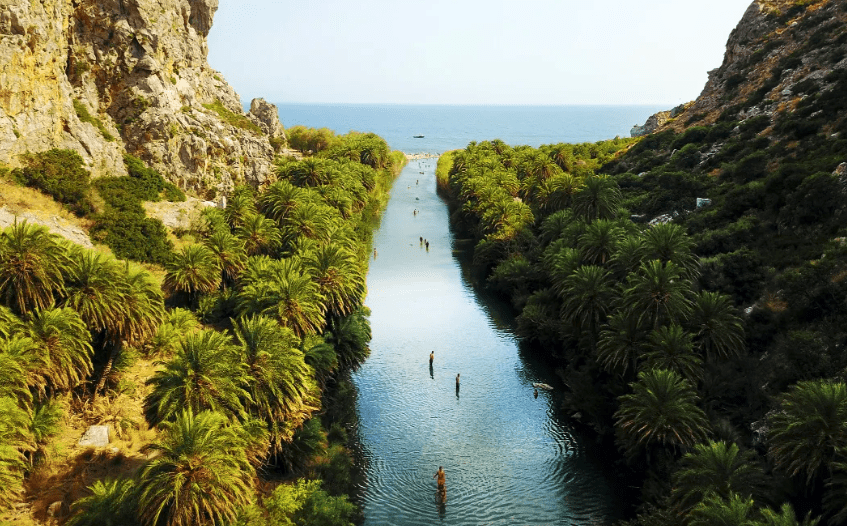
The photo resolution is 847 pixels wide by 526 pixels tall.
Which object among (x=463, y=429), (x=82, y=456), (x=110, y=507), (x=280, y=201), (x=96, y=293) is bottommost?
(x=463, y=429)

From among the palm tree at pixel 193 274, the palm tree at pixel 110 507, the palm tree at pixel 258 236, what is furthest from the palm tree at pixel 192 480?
the palm tree at pixel 258 236

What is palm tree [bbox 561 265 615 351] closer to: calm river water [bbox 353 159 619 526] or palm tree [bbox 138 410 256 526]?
calm river water [bbox 353 159 619 526]

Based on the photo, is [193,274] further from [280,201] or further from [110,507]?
[110,507]

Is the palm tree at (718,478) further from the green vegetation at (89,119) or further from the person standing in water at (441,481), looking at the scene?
the green vegetation at (89,119)

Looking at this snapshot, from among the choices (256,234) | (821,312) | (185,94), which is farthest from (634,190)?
(185,94)

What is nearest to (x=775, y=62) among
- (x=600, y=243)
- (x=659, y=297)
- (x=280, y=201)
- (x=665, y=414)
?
(x=600, y=243)

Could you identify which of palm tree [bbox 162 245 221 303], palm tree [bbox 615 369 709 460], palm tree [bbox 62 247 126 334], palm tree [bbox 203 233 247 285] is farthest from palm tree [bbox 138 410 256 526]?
palm tree [bbox 203 233 247 285]

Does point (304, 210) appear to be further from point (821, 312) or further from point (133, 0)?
point (821, 312)
